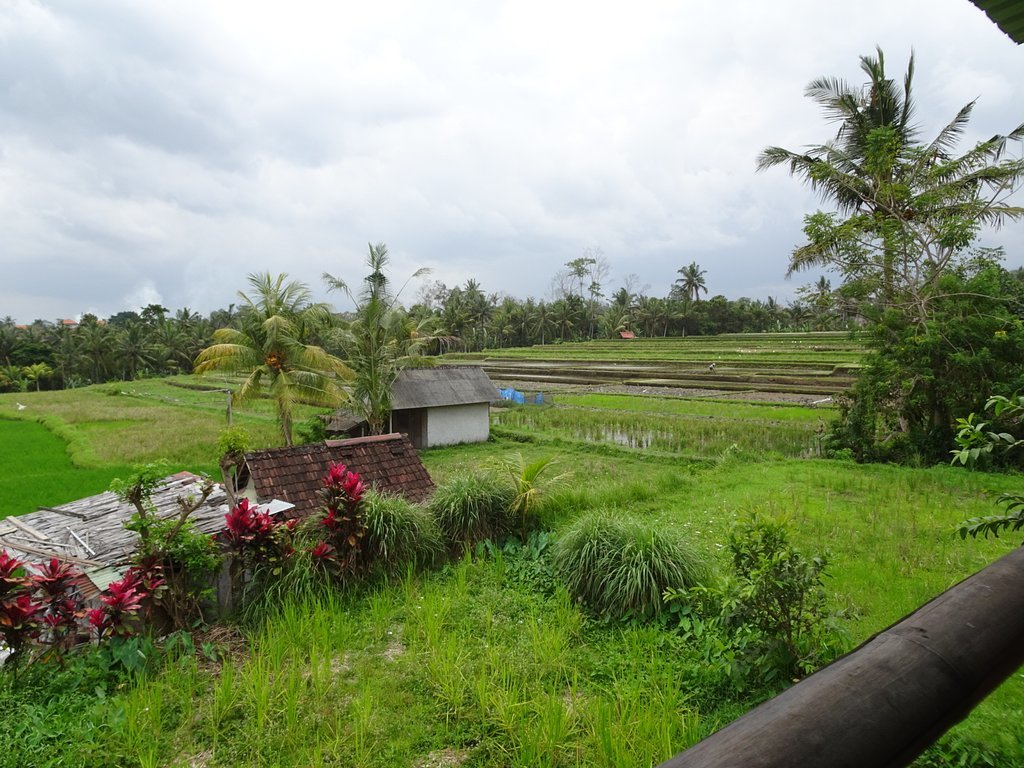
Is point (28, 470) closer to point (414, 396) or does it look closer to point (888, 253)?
point (414, 396)

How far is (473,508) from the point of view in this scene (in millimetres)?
6844

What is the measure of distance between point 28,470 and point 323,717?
1466cm

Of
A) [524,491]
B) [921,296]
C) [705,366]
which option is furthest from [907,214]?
[705,366]

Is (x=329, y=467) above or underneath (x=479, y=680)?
above

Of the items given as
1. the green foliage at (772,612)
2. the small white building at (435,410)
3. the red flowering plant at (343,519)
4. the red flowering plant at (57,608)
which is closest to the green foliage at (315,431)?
the small white building at (435,410)

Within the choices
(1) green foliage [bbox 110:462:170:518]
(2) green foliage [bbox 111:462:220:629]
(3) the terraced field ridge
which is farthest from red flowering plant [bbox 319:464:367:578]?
(3) the terraced field ridge

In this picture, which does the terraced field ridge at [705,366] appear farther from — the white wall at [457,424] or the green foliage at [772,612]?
the green foliage at [772,612]

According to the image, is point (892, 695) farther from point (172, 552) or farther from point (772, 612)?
point (172, 552)

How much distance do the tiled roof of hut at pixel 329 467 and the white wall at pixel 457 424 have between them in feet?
23.1

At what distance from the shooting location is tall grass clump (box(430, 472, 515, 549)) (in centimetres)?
678

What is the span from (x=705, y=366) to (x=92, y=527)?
2917 centimetres

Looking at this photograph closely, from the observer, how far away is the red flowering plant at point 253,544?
503cm

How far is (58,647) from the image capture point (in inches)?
161

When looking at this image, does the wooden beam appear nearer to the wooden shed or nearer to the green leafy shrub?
the wooden shed
